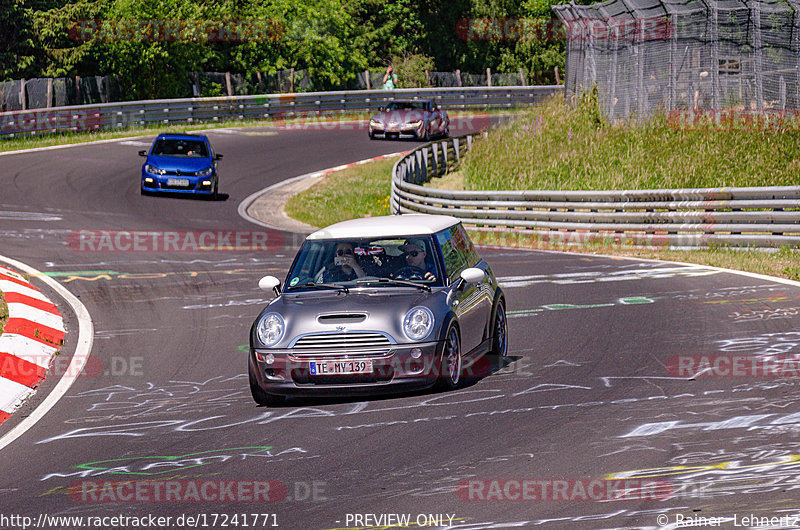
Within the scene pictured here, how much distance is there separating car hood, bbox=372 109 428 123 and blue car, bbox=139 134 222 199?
13564 millimetres

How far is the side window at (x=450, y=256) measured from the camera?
33.7 feet

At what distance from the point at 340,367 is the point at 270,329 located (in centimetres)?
69

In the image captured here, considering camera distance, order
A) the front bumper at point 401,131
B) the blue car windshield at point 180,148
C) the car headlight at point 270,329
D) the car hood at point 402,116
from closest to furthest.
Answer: the car headlight at point 270,329
the blue car windshield at point 180,148
the front bumper at point 401,131
the car hood at point 402,116

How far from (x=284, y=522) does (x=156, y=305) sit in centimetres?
899

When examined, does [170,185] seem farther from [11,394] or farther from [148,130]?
[11,394]

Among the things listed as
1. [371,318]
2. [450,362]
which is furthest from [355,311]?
[450,362]

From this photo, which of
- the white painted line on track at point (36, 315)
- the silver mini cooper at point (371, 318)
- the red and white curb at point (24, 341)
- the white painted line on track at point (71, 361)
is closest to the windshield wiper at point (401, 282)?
the silver mini cooper at point (371, 318)

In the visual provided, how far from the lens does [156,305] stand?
48.9 ft

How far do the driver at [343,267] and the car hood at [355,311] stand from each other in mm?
392

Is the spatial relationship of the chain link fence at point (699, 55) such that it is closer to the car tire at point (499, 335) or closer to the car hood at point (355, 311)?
the car tire at point (499, 335)

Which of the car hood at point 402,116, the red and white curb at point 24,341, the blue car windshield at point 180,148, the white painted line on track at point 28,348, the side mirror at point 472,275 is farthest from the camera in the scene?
the car hood at point 402,116

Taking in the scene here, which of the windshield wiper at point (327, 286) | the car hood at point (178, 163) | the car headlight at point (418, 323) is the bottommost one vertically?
the car hood at point (178, 163)

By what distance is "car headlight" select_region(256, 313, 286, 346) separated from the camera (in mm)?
9266

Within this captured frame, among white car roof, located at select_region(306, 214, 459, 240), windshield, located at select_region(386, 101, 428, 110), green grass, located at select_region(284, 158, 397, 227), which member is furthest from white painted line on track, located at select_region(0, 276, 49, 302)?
windshield, located at select_region(386, 101, 428, 110)
